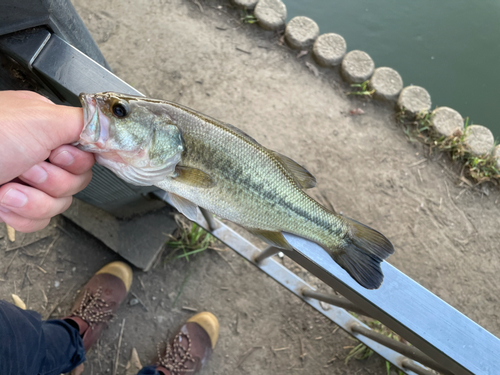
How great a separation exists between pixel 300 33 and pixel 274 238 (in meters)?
3.57

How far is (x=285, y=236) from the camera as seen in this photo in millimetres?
1465

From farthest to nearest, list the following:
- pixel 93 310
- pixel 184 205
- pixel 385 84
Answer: pixel 385 84
pixel 93 310
pixel 184 205

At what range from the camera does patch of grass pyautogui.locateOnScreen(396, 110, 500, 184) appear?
3.82m

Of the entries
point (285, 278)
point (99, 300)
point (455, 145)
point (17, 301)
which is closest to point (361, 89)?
point (455, 145)

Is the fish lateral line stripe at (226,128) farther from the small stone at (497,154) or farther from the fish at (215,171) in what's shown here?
the small stone at (497,154)

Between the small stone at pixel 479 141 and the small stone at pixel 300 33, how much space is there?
2.30 metres

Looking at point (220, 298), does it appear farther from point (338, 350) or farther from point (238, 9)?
point (238, 9)

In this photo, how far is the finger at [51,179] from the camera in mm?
1258

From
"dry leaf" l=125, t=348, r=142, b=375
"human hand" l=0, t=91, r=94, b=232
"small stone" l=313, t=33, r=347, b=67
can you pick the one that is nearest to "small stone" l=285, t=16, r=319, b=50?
"small stone" l=313, t=33, r=347, b=67

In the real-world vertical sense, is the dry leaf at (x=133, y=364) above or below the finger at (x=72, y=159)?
below

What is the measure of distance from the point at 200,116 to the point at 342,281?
0.92 m

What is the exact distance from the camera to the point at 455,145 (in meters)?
3.88

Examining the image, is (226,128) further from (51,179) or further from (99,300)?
(99,300)

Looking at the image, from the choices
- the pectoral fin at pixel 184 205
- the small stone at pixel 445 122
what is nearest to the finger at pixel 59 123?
the pectoral fin at pixel 184 205
